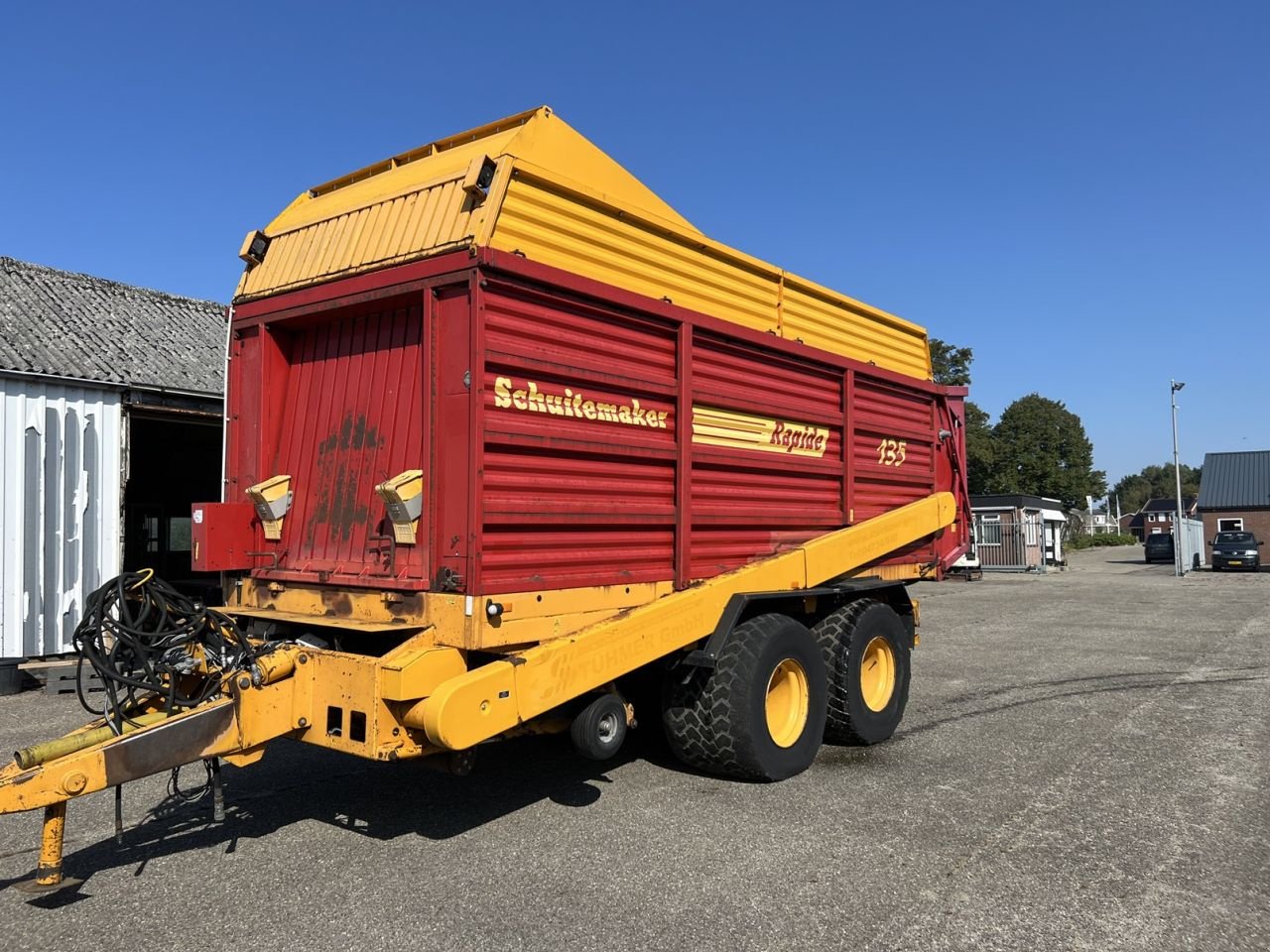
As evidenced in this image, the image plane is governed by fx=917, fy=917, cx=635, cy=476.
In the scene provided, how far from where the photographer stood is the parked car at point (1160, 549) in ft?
132

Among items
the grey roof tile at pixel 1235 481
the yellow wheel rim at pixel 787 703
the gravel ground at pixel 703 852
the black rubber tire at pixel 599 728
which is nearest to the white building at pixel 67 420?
the gravel ground at pixel 703 852

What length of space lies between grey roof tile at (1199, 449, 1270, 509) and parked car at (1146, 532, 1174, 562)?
197 inches

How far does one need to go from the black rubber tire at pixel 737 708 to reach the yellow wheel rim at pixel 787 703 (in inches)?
3.1

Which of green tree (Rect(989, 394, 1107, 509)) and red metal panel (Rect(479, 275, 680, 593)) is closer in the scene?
red metal panel (Rect(479, 275, 680, 593))

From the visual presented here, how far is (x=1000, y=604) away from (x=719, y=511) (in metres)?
15.4

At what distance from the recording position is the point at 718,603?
17.6 feet

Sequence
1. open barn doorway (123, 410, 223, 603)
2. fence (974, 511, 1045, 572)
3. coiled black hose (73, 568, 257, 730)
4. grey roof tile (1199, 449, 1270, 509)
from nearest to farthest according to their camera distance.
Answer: coiled black hose (73, 568, 257, 730), open barn doorway (123, 410, 223, 603), fence (974, 511, 1045, 572), grey roof tile (1199, 449, 1270, 509)

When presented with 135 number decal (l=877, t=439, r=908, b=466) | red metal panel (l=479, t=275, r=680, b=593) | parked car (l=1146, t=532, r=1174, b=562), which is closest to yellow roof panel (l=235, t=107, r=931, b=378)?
red metal panel (l=479, t=275, r=680, b=593)

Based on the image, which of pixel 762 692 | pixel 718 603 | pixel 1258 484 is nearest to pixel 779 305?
pixel 718 603

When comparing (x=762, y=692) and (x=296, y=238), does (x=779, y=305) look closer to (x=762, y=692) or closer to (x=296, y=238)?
(x=762, y=692)

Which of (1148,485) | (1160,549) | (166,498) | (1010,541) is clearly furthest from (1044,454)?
(1148,485)

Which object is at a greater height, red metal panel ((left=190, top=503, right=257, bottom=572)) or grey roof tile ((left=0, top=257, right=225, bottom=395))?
grey roof tile ((left=0, top=257, right=225, bottom=395))

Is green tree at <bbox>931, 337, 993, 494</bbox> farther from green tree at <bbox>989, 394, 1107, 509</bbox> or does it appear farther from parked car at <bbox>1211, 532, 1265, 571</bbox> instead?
parked car at <bbox>1211, 532, 1265, 571</bbox>

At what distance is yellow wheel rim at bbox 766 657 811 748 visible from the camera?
5.76 metres
